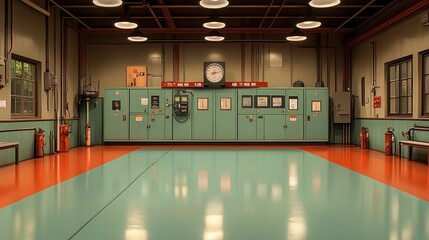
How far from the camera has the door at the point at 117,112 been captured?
471 inches

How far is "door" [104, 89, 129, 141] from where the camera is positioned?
39.2 feet

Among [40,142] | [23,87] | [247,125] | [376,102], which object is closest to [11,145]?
[40,142]

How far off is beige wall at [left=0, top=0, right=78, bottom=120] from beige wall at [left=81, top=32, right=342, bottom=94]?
117 centimetres

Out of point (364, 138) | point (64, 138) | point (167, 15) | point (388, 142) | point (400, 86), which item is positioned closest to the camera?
point (388, 142)

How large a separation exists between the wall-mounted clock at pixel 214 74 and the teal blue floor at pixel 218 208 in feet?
18.9

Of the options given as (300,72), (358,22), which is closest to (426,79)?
(358,22)

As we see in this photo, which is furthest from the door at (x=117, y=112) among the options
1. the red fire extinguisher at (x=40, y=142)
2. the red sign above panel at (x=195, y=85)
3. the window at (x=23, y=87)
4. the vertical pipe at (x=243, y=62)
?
the vertical pipe at (x=243, y=62)

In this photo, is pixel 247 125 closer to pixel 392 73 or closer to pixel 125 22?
pixel 392 73

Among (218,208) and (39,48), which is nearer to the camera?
(218,208)

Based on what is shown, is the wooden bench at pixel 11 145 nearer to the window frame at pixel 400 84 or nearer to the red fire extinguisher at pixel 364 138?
the window frame at pixel 400 84

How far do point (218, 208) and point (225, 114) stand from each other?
8.09 metres

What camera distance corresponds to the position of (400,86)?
30.1 feet

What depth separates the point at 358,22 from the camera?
11.6 m

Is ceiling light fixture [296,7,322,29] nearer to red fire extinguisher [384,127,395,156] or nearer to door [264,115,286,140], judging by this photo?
red fire extinguisher [384,127,395,156]
